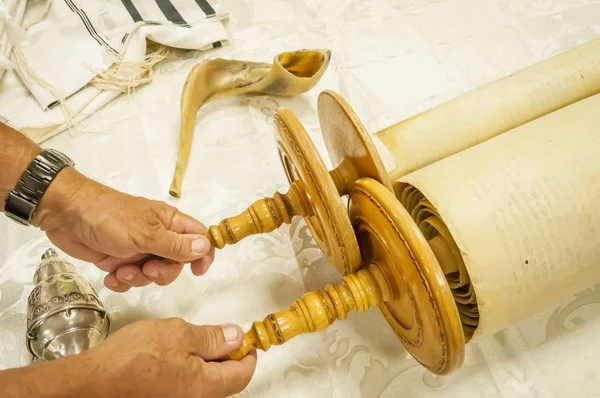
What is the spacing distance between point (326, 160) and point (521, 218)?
1.17 feet

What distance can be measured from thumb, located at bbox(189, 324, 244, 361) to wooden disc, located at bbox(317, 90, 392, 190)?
0.21 meters

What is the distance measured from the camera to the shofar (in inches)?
33.7

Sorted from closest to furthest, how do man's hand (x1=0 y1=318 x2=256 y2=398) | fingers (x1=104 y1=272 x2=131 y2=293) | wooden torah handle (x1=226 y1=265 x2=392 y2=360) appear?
man's hand (x1=0 y1=318 x2=256 y2=398)
wooden torah handle (x1=226 y1=265 x2=392 y2=360)
fingers (x1=104 y1=272 x2=131 y2=293)

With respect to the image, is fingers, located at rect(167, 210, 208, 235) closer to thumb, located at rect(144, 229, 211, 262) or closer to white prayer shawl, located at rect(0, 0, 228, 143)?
thumb, located at rect(144, 229, 211, 262)

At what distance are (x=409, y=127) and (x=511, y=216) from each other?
22 cm

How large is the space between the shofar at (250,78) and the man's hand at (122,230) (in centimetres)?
24

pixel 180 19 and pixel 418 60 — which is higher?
pixel 180 19

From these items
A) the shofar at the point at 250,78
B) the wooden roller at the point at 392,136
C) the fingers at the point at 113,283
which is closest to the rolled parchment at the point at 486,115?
the wooden roller at the point at 392,136

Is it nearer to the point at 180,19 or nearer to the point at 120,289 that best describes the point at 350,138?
the point at 120,289

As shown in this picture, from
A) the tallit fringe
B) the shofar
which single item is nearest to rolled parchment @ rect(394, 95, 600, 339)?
the shofar

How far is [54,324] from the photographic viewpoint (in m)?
0.59

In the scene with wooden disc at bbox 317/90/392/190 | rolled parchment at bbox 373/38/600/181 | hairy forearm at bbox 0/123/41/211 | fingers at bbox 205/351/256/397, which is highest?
hairy forearm at bbox 0/123/41/211

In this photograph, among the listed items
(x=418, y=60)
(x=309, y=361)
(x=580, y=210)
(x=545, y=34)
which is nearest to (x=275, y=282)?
(x=309, y=361)

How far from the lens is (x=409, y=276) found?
490mm
